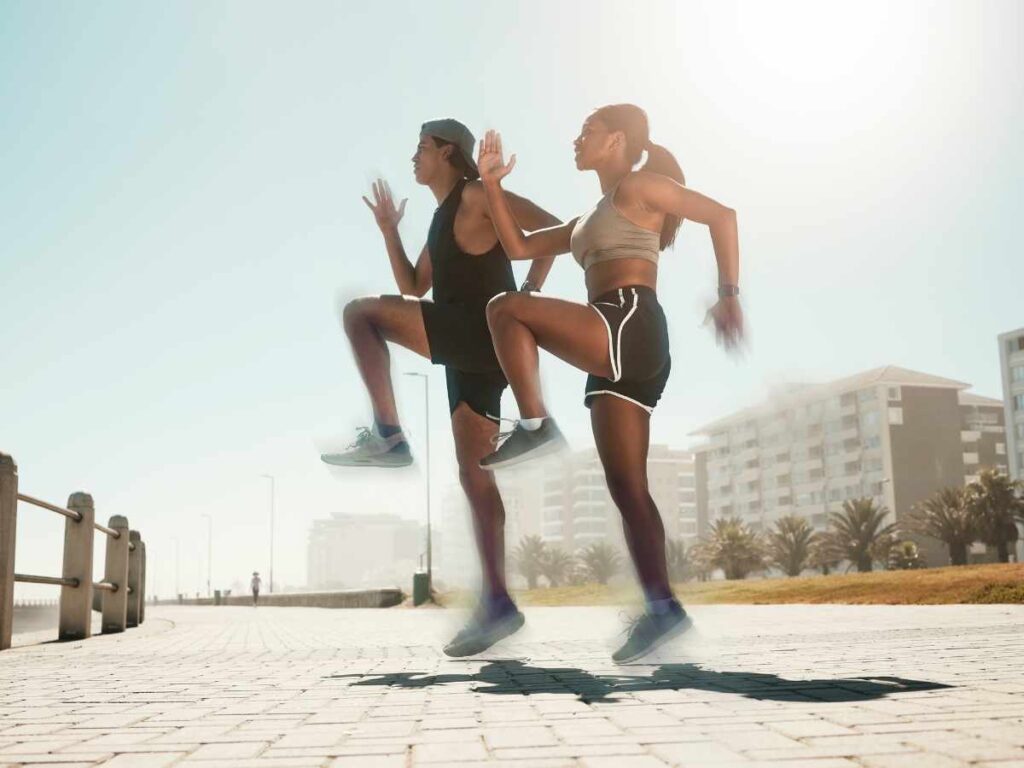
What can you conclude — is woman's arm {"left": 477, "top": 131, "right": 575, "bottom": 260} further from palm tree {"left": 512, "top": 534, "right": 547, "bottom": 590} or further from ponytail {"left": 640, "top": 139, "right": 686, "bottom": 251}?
palm tree {"left": 512, "top": 534, "right": 547, "bottom": 590}

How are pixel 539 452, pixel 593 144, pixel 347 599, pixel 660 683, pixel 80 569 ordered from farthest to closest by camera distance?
pixel 347 599
pixel 80 569
pixel 593 144
pixel 539 452
pixel 660 683

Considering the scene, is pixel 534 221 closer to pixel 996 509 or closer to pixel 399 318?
pixel 399 318

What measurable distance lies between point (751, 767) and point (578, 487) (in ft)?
544

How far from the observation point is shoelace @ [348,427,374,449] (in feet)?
16.2

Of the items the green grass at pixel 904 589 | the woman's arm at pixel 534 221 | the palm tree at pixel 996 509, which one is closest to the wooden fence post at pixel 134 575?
the green grass at pixel 904 589

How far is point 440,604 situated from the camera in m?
30.1

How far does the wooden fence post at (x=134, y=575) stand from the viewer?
12.4 meters

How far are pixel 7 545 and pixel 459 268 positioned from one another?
4.20 m

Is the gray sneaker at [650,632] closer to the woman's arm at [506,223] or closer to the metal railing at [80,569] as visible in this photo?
the woman's arm at [506,223]

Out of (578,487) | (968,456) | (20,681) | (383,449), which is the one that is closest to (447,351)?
(383,449)

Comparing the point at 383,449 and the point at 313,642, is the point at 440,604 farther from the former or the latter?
the point at 383,449

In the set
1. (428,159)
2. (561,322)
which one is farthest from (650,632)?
(428,159)

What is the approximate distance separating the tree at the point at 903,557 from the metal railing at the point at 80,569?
175ft

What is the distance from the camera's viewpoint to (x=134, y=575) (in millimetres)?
12367
